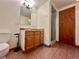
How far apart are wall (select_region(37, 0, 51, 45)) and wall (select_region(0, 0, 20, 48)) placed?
1424 mm

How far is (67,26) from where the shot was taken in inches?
207

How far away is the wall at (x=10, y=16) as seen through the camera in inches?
115

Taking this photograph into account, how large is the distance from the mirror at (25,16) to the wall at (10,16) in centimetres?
24

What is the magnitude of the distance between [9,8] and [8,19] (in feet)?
1.32

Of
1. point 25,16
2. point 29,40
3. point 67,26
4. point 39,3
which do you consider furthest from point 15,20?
point 67,26

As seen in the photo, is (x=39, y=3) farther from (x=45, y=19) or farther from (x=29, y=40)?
(x=29, y=40)

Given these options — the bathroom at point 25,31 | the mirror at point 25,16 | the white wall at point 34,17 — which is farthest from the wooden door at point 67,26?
the mirror at point 25,16

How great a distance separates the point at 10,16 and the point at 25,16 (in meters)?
0.88

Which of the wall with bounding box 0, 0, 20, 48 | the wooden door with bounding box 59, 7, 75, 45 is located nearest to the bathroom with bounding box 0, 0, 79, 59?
the wall with bounding box 0, 0, 20, 48

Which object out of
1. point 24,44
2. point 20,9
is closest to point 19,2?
point 20,9

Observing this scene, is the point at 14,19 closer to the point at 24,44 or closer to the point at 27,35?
the point at 27,35

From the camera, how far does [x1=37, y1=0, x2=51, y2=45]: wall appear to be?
4.27 m

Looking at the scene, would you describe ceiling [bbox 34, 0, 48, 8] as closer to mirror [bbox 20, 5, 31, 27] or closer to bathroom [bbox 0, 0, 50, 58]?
bathroom [bbox 0, 0, 50, 58]

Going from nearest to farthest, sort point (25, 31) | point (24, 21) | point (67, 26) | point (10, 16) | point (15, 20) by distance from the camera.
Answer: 1. point (25, 31)
2. point (10, 16)
3. point (15, 20)
4. point (24, 21)
5. point (67, 26)
